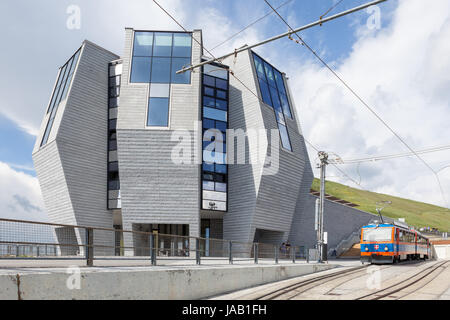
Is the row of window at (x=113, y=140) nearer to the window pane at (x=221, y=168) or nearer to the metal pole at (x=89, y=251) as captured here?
the window pane at (x=221, y=168)

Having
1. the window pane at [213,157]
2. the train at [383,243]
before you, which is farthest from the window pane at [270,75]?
the train at [383,243]

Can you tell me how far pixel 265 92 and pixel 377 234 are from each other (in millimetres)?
15680

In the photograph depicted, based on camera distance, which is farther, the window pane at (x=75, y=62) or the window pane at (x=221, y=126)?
the window pane at (x=75, y=62)

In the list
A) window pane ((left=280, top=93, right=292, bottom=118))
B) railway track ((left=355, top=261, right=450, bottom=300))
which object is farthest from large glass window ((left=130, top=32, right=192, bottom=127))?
railway track ((left=355, top=261, right=450, bottom=300))

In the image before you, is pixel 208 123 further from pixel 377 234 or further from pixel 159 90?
pixel 377 234

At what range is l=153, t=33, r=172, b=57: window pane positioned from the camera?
31.5 m

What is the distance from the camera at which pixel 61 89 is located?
34188 millimetres

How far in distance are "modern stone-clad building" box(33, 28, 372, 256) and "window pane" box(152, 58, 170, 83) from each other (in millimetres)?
80

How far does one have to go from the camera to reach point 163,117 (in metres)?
30.1

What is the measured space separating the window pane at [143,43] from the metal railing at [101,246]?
2059 cm

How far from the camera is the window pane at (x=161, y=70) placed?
30.8 meters
